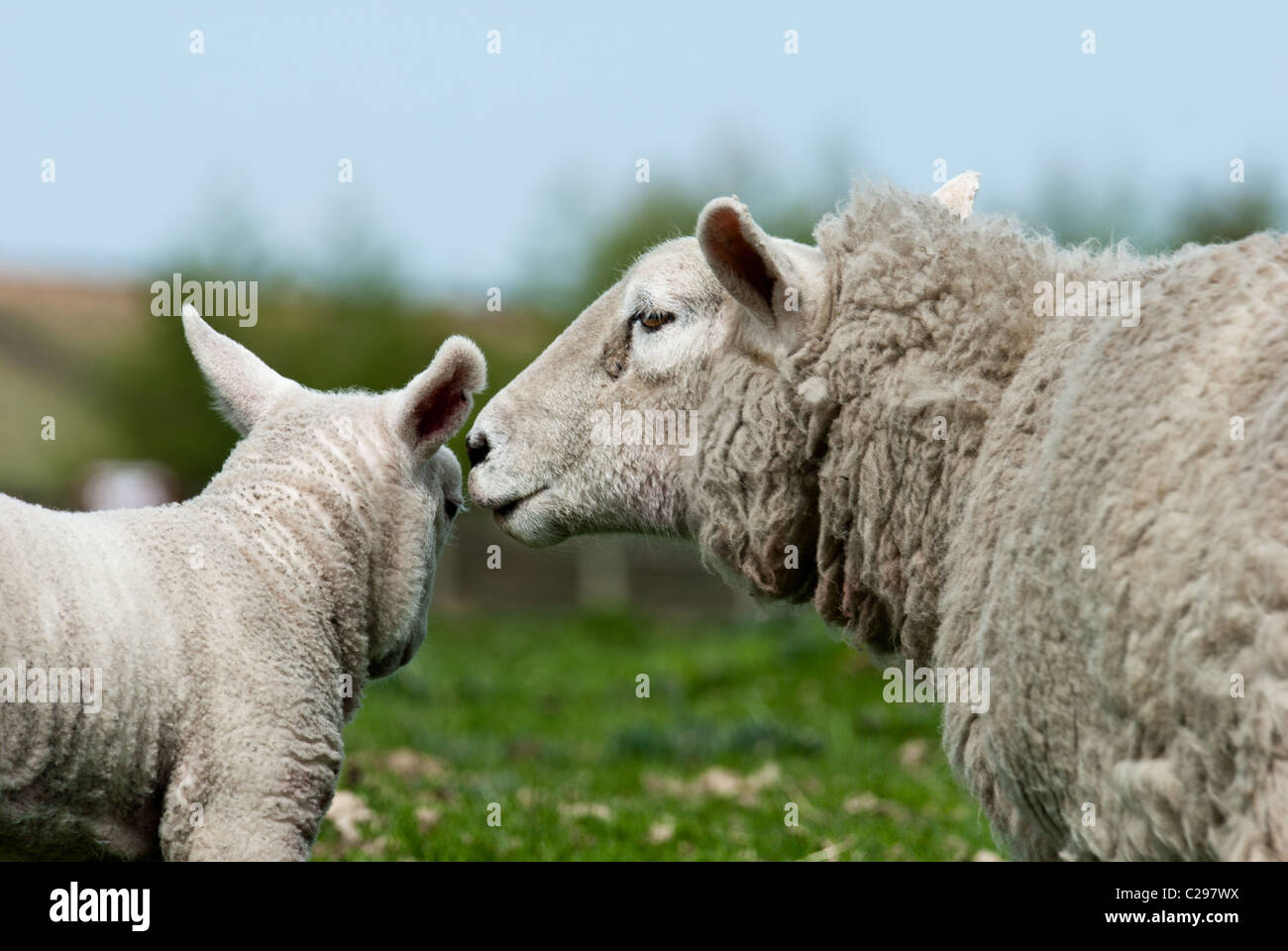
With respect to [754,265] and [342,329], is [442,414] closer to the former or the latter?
[754,265]

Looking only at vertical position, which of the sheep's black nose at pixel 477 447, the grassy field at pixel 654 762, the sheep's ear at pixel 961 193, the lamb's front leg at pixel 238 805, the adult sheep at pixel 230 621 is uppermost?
the sheep's ear at pixel 961 193

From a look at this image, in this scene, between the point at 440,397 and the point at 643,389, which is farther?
the point at 440,397

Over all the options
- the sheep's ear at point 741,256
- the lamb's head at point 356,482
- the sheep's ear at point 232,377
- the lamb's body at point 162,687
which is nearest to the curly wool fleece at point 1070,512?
the sheep's ear at point 741,256

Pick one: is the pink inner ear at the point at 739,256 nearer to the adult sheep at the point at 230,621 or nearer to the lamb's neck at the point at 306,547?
the adult sheep at the point at 230,621

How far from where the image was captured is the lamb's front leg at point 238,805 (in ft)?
11.3

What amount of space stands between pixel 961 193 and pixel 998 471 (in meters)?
1.33

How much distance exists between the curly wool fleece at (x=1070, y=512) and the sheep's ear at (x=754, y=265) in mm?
85

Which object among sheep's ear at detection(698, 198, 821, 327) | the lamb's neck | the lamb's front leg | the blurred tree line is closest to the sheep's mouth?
the lamb's neck

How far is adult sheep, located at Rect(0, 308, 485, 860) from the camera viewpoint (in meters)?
3.27

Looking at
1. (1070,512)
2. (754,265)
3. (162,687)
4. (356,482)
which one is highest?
(754,265)

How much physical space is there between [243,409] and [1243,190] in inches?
976

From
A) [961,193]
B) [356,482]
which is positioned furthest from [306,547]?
[961,193]

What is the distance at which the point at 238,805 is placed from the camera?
3.47 m
